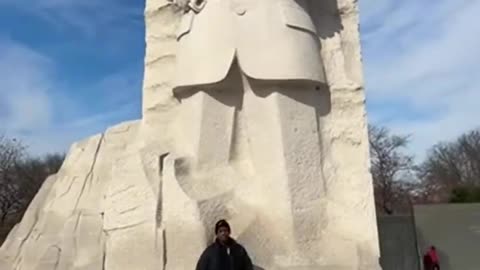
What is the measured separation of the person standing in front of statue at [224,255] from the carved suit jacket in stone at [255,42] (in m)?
1.51

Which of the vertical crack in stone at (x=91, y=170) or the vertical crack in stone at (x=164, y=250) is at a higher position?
the vertical crack in stone at (x=91, y=170)

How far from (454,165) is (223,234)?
1294 inches

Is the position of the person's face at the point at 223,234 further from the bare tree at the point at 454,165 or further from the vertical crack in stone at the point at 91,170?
the bare tree at the point at 454,165

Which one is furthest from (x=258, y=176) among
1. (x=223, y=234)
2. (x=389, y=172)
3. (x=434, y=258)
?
(x=389, y=172)

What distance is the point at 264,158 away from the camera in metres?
5.61

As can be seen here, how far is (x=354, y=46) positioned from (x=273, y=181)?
157 centimetres

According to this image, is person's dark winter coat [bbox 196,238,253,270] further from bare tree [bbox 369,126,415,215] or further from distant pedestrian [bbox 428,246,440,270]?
bare tree [bbox 369,126,415,215]

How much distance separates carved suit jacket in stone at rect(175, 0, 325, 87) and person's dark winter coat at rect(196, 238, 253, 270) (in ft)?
5.15

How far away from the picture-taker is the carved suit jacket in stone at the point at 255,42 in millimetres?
5531

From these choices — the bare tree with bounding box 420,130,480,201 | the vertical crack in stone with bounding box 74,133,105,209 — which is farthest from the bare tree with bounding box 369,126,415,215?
the vertical crack in stone with bounding box 74,133,105,209

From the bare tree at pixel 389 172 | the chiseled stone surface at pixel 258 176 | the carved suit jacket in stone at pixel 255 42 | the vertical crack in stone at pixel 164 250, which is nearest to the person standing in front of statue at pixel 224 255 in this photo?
the chiseled stone surface at pixel 258 176

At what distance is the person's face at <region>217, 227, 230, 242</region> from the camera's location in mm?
4730

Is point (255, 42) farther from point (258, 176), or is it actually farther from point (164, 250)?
point (164, 250)

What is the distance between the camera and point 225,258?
15.4 ft
